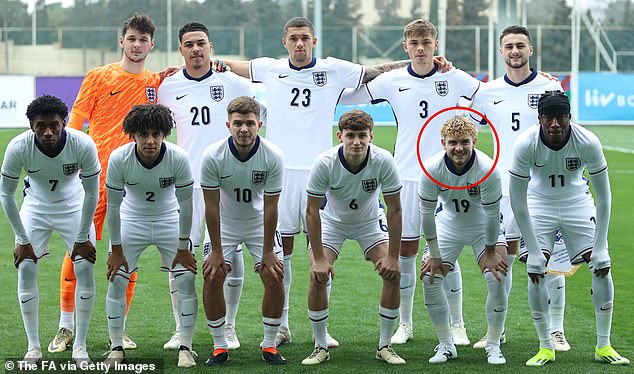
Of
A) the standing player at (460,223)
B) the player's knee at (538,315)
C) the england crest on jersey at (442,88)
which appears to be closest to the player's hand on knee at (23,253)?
the standing player at (460,223)

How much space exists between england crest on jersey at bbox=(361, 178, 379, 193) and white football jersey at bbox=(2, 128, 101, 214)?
1.76m

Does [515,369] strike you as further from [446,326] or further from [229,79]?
[229,79]

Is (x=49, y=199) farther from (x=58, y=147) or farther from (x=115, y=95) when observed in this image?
(x=115, y=95)

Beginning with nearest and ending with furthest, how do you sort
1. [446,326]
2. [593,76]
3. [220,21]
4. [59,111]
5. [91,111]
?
1. [59,111]
2. [446,326]
3. [91,111]
4. [593,76]
5. [220,21]

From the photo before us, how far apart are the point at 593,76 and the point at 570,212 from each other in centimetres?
1978

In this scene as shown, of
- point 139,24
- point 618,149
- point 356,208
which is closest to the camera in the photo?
point 356,208

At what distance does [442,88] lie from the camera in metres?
7.84

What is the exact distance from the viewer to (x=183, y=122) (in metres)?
7.86

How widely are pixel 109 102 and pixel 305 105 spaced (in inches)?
57.7

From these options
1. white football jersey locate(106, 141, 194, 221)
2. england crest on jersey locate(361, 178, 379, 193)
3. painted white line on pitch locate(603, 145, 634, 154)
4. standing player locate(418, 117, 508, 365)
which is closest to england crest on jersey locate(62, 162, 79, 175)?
white football jersey locate(106, 141, 194, 221)

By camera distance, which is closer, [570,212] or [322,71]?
[570,212]

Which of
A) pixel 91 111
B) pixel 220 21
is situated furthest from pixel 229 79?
pixel 220 21

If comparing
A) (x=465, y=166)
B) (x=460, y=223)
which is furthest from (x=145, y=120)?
(x=460, y=223)

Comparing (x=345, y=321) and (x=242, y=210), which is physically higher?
(x=242, y=210)
